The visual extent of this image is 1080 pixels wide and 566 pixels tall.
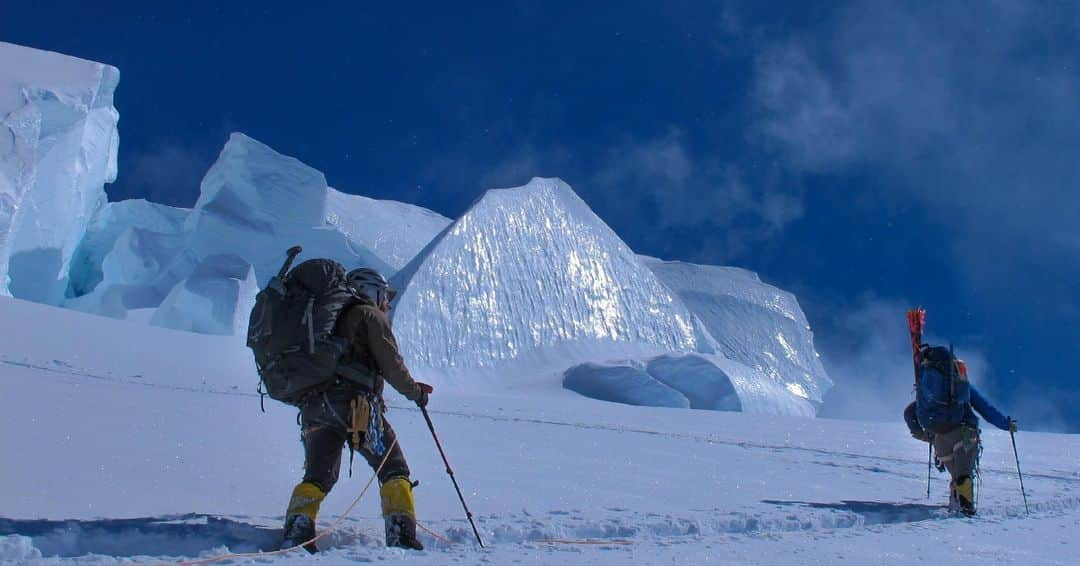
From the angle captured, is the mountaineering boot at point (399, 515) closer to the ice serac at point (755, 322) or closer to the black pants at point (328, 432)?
the black pants at point (328, 432)

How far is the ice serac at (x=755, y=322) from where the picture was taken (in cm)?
3338

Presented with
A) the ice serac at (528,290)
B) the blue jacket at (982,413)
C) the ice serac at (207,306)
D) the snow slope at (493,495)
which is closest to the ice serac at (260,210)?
the ice serac at (207,306)

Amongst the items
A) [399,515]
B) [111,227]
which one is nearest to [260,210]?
[111,227]

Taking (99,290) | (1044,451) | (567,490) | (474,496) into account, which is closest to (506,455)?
(567,490)

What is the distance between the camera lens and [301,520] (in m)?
2.71

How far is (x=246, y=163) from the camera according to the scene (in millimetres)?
24297

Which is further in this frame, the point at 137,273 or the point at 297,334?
the point at 137,273

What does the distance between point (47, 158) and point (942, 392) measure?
898 inches

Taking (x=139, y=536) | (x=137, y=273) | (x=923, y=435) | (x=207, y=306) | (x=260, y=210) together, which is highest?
(x=260, y=210)

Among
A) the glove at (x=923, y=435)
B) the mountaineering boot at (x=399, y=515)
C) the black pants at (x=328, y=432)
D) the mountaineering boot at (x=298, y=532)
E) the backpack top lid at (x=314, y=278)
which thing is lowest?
the mountaineering boot at (x=298, y=532)

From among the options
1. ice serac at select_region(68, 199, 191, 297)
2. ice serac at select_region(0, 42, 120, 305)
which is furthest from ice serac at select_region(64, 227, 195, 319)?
ice serac at select_region(0, 42, 120, 305)

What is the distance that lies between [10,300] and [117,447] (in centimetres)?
1182

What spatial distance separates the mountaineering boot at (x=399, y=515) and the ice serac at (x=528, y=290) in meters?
15.3

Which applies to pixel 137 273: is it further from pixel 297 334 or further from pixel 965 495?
pixel 965 495
